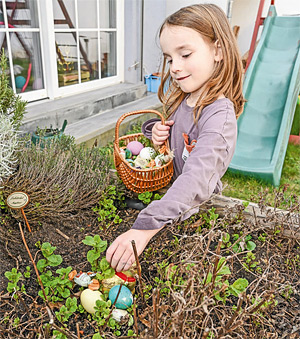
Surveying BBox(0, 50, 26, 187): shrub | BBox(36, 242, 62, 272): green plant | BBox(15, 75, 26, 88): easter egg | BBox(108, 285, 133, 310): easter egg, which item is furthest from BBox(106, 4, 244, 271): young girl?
BBox(15, 75, 26, 88): easter egg

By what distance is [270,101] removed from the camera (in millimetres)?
4234

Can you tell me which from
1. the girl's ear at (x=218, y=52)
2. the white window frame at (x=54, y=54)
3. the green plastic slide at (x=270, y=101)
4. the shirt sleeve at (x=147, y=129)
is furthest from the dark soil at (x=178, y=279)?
the white window frame at (x=54, y=54)

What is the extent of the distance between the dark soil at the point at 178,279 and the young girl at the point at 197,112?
0.15 meters

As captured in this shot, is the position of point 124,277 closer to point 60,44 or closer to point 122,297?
point 122,297

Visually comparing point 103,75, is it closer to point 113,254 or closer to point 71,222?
point 71,222

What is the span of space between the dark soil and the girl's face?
27.5 inches

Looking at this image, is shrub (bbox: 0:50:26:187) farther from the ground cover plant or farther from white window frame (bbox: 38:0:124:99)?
white window frame (bbox: 38:0:124:99)

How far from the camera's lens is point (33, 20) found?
355 cm

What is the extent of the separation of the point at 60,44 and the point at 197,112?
9.20 ft

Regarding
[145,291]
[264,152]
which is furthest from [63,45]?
[145,291]

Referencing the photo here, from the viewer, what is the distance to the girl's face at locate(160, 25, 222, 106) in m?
1.52

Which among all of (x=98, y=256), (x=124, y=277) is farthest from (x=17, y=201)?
(x=124, y=277)

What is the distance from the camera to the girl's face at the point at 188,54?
152cm

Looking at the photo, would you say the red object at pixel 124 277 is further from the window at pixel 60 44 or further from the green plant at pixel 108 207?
the window at pixel 60 44
